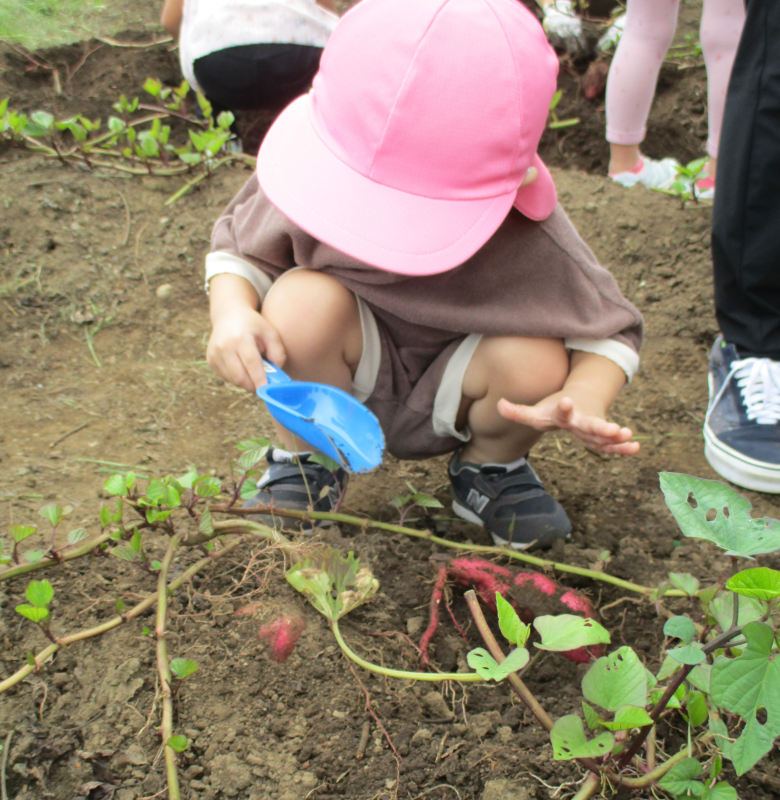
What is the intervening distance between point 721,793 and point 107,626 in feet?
2.48

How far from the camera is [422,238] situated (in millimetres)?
1109

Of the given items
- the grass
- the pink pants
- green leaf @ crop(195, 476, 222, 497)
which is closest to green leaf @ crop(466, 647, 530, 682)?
green leaf @ crop(195, 476, 222, 497)

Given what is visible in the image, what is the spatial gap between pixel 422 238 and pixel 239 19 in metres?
1.98

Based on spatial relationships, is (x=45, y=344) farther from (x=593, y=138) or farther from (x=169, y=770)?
(x=593, y=138)

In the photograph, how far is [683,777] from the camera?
0.76 meters

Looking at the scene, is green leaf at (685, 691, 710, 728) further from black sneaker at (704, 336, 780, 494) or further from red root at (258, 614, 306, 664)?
black sneaker at (704, 336, 780, 494)

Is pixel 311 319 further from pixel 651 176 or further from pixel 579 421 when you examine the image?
pixel 651 176

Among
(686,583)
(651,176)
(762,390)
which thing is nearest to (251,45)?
(651,176)

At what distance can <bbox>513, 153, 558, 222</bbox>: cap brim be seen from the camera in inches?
49.1

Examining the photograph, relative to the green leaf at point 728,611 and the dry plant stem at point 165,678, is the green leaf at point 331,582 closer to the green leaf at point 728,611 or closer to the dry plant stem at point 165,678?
the dry plant stem at point 165,678

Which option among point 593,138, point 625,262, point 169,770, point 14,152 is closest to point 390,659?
point 169,770

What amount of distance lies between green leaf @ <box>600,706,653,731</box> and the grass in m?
3.71

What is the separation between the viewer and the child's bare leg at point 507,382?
136 cm

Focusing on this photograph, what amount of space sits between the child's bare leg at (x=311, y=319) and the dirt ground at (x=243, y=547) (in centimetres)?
32
